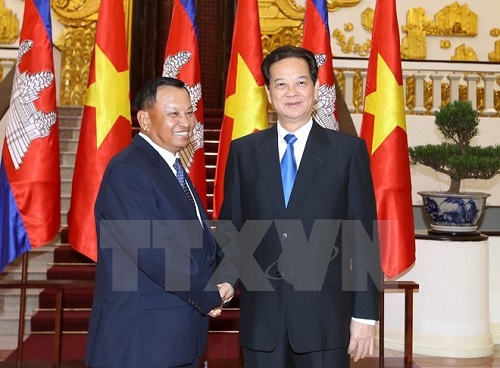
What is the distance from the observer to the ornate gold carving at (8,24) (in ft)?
24.9

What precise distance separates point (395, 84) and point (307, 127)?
204cm

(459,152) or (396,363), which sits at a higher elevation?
(459,152)

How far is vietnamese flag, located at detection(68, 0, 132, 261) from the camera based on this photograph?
368 centimetres

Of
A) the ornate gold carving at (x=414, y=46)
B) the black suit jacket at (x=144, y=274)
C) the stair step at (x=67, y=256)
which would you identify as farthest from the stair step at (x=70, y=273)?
the ornate gold carving at (x=414, y=46)

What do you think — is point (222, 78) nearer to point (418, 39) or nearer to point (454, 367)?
point (418, 39)

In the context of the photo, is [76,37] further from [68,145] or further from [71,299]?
[71,299]

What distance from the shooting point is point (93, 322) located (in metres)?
1.98

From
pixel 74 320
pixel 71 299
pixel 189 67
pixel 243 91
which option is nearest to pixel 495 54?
pixel 243 91

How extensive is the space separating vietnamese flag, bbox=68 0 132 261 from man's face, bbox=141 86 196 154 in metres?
1.75

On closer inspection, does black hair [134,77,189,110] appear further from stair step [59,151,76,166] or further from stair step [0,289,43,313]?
stair step [59,151,76,166]

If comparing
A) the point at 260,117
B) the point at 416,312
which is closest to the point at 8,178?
the point at 260,117

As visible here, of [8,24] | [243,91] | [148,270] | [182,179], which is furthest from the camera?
[8,24]

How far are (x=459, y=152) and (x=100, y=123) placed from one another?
96.9 inches

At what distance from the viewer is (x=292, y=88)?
201cm
